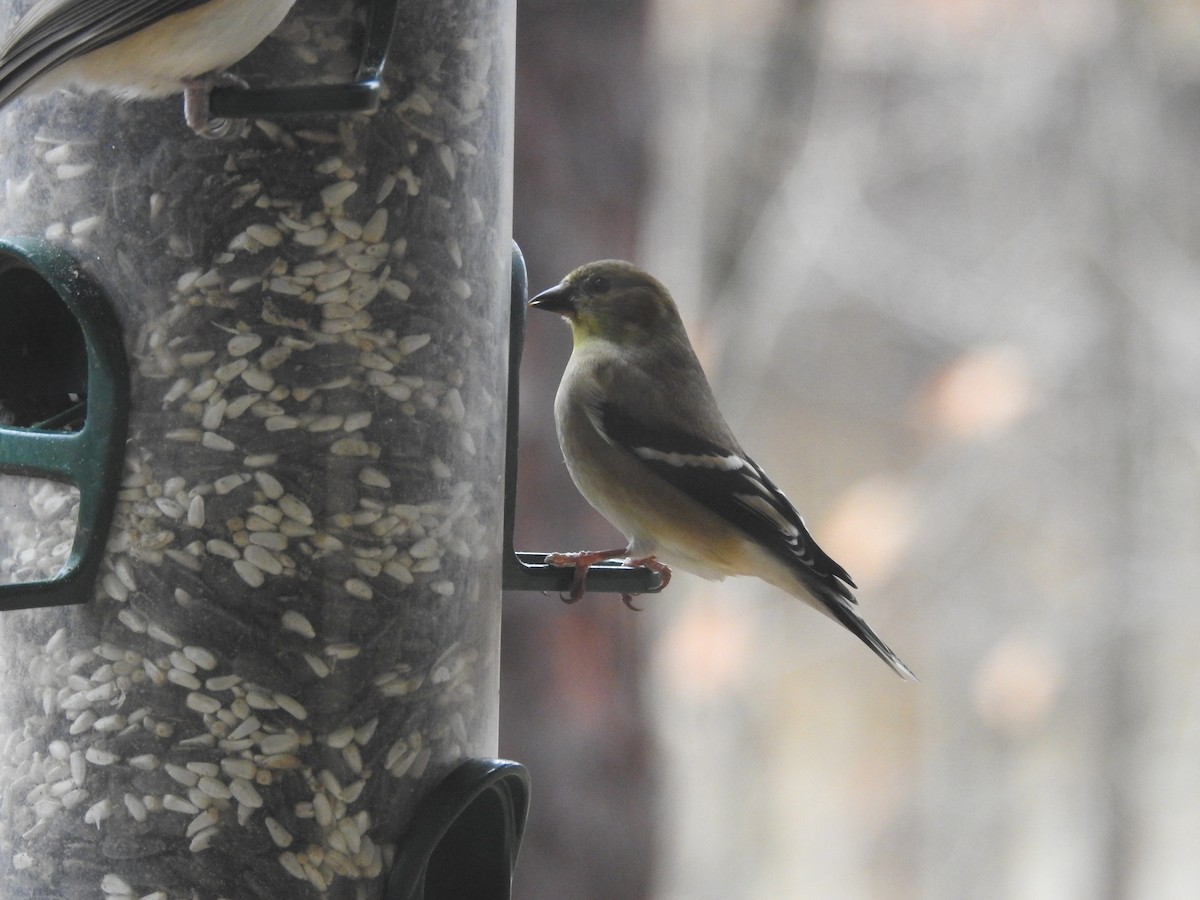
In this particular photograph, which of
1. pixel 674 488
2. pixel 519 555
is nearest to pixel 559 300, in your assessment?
pixel 674 488

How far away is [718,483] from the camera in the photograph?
3703 mm

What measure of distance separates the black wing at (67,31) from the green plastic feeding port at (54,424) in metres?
Answer: 0.33

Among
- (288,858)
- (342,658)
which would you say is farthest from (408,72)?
(288,858)

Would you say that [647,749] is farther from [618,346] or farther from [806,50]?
[806,50]

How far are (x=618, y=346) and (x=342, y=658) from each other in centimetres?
170

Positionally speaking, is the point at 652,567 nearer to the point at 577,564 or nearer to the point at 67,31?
the point at 577,564

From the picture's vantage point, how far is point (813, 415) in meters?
9.88

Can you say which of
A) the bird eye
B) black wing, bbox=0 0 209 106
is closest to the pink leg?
the bird eye

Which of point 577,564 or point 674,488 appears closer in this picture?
point 577,564

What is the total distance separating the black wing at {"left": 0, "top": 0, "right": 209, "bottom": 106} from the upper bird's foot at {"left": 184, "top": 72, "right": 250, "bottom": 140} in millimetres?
109

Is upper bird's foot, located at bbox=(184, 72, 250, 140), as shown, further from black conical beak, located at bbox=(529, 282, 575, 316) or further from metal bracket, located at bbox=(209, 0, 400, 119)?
black conical beak, located at bbox=(529, 282, 575, 316)

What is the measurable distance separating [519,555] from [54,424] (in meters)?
1.04

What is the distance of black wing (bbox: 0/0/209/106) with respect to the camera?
221 cm

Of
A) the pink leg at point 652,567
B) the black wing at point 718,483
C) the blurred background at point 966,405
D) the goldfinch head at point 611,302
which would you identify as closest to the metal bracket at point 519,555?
the pink leg at point 652,567
